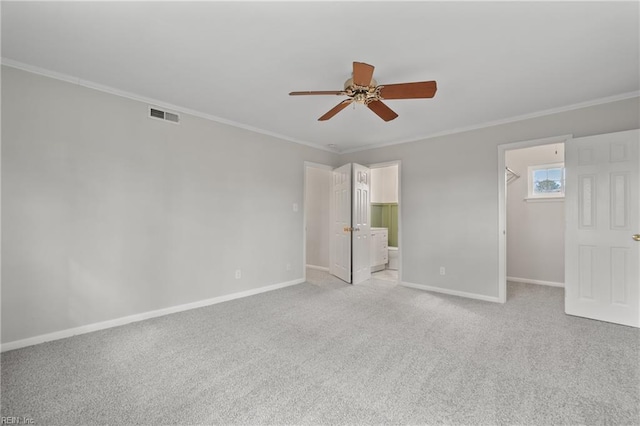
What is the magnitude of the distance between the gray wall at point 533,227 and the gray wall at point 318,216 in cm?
346

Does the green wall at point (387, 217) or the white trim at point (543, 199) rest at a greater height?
the white trim at point (543, 199)

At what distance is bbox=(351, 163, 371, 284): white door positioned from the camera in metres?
4.98

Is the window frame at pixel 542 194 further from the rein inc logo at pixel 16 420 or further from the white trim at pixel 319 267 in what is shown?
the rein inc logo at pixel 16 420

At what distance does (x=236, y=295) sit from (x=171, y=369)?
1.87 meters

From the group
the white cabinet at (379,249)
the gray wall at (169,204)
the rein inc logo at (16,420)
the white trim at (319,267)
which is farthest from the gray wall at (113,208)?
the white cabinet at (379,249)

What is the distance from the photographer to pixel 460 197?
13.9 feet

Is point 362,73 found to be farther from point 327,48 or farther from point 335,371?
point 335,371

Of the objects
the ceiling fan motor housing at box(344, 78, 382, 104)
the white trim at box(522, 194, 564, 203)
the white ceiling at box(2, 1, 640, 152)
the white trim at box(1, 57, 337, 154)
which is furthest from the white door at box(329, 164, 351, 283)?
the white trim at box(522, 194, 564, 203)

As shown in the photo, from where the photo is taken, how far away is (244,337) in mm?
2752

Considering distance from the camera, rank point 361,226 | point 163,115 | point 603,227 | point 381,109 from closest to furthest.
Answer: point 381,109 < point 603,227 < point 163,115 < point 361,226

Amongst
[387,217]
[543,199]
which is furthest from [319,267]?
[543,199]

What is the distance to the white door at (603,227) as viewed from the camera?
3027 mm

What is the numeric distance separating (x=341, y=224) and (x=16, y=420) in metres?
4.31

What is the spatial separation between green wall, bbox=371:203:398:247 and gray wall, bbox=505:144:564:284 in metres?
2.22
